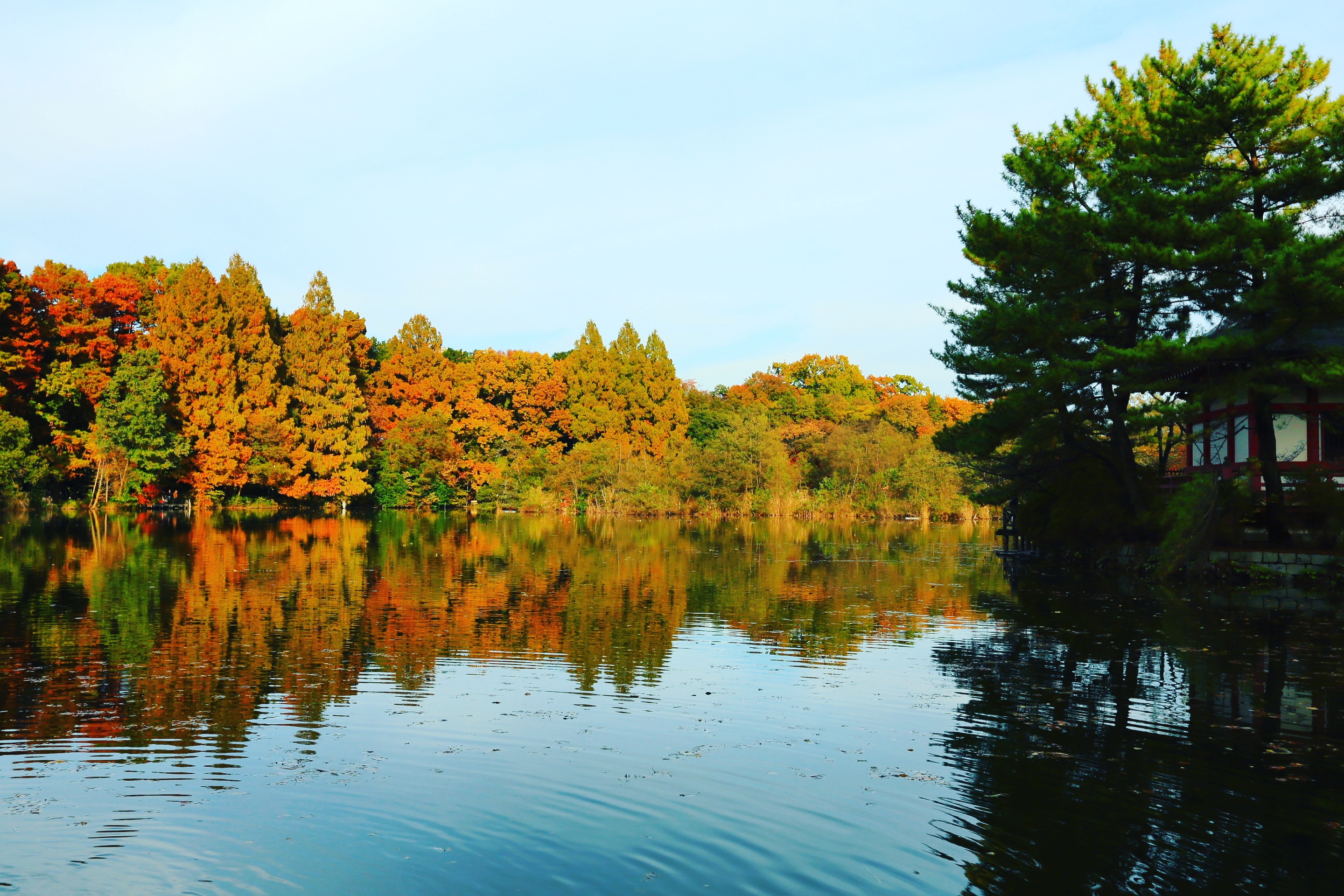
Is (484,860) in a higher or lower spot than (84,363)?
lower

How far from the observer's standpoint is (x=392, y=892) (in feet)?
15.5

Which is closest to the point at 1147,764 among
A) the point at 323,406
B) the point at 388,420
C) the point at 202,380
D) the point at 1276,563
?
the point at 1276,563

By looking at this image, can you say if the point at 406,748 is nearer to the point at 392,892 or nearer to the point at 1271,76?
the point at 392,892

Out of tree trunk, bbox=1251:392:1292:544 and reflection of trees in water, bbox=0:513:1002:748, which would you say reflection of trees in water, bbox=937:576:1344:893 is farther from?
tree trunk, bbox=1251:392:1292:544

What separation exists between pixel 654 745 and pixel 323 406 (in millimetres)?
49064

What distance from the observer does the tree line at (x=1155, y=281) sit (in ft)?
63.8

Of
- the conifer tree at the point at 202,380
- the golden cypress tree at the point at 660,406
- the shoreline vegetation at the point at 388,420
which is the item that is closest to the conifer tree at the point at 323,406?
the shoreline vegetation at the point at 388,420

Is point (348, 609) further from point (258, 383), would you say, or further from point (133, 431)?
point (258, 383)

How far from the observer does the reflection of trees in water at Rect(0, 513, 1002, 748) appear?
904cm

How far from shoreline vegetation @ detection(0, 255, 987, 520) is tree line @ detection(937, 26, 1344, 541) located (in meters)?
26.2

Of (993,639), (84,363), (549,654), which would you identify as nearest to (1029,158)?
(993,639)

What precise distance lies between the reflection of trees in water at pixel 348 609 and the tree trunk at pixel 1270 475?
19.4 feet

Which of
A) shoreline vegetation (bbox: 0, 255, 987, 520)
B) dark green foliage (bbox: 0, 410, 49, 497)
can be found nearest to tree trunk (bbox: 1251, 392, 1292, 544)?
shoreline vegetation (bbox: 0, 255, 987, 520)

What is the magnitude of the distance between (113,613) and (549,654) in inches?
266
